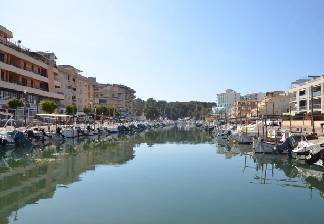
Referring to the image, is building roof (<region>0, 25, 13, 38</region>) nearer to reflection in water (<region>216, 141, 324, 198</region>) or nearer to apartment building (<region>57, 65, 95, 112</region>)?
apartment building (<region>57, 65, 95, 112</region>)

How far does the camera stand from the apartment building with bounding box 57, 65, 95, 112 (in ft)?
374

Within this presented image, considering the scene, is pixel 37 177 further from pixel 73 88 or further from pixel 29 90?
pixel 73 88

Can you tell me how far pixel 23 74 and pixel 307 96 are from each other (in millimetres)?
61675

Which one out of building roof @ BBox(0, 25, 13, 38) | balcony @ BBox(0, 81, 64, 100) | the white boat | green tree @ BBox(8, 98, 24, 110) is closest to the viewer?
green tree @ BBox(8, 98, 24, 110)

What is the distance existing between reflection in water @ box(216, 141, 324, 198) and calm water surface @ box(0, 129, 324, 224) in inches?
2.7

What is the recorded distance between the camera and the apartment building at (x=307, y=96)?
91.5 metres

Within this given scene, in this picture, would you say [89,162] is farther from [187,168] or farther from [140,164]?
[187,168]

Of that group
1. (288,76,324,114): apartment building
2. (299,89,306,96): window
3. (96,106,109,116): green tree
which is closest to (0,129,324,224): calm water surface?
(288,76,324,114): apartment building

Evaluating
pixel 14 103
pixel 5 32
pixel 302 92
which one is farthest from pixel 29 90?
pixel 302 92

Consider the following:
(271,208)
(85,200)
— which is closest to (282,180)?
(271,208)

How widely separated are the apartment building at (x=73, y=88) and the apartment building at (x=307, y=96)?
187ft

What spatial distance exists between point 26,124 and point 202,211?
4857 centimetres

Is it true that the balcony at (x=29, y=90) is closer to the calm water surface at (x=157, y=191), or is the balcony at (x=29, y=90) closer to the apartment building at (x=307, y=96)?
the calm water surface at (x=157, y=191)

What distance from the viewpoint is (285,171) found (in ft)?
116
